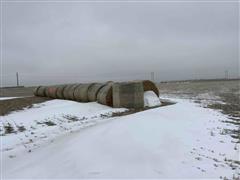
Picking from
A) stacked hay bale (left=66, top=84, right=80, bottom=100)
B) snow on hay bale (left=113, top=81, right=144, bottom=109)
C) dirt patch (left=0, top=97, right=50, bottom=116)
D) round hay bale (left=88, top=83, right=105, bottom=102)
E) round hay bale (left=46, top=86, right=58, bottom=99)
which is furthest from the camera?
round hay bale (left=46, top=86, right=58, bottom=99)

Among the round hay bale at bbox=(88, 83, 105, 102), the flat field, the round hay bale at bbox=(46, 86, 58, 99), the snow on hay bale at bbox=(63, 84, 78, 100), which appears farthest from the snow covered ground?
the round hay bale at bbox=(46, 86, 58, 99)

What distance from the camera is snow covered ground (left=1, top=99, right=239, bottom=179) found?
13.4 feet

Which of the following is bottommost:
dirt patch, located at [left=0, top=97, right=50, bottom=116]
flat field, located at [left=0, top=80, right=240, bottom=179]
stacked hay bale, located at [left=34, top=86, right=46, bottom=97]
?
flat field, located at [left=0, top=80, right=240, bottom=179]

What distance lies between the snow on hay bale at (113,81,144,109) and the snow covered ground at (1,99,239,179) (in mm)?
4052

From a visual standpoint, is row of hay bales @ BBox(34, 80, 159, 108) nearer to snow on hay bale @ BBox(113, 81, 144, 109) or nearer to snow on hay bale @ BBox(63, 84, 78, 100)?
snow on hay bale @ BBox(113, 81, 144, 109)

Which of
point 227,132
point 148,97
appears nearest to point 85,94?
point 148,97

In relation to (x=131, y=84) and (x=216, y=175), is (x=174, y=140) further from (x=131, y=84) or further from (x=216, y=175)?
(x=131, y=84)

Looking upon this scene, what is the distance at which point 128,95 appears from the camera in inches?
456

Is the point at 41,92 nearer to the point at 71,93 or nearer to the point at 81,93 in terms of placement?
the point at 71,93

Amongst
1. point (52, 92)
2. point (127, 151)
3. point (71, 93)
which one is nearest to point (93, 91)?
point (71, 93)

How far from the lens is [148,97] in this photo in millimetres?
12898

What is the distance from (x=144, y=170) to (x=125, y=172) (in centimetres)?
32

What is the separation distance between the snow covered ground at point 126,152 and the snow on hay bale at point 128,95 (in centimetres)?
405

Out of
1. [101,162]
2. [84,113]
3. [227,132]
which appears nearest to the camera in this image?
[101,162]
